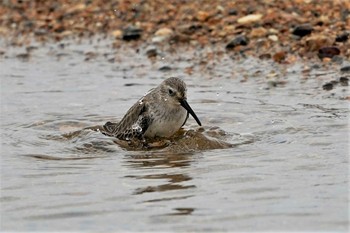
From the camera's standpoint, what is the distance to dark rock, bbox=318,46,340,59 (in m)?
12.6

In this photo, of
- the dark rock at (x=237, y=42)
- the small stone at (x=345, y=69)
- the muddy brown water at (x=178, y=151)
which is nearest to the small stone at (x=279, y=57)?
the muddy brown water at (x=178, y=151)

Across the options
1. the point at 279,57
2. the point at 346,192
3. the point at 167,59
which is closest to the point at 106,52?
the point at 167,59

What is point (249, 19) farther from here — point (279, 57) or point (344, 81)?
point (344, 81)

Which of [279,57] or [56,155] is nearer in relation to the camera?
[56,155]

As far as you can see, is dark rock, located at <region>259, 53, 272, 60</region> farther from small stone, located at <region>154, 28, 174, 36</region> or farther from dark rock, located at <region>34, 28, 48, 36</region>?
dark rock, located at <region>34, 28, 48, 36</region>

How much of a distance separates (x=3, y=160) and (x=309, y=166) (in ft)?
9.51

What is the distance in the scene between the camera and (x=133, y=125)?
9617mm

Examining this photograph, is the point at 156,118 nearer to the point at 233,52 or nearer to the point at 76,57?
the point at 233,52

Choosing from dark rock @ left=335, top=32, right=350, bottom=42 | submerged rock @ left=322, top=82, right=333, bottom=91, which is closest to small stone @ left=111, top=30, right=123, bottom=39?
dark rock @ left=335, top=32, right=350, bottom=42

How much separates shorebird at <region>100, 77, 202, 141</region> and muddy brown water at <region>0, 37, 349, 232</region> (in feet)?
0.90

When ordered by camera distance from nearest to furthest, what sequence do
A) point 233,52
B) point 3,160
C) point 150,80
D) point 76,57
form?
point 3,160, point 150,80, point 233,52, point 76,57

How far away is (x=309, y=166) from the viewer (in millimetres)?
7672

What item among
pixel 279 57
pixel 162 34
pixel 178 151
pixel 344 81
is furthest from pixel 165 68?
pixel 178 151

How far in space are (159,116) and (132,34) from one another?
5639 millimetres
